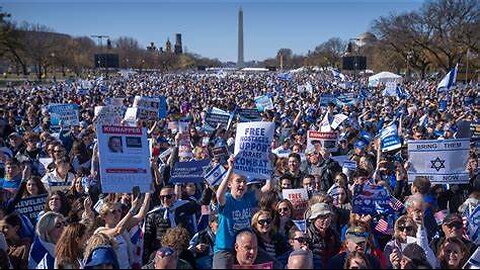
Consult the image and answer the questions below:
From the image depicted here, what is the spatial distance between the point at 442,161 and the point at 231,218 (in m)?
3.56

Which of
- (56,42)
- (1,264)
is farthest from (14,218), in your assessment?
(56,42)

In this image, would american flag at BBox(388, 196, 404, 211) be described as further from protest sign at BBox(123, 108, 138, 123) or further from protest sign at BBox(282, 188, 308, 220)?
protest sign at BBox(123, 108, 138, 123)

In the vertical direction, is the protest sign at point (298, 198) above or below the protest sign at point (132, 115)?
below

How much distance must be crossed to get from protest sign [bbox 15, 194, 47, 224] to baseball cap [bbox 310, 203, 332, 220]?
322 centimetres

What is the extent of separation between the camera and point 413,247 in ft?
16.7

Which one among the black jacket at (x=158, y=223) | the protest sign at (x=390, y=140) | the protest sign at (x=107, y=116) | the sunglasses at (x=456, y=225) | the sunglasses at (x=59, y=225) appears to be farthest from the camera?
the protest sign at (x=107, y=116)

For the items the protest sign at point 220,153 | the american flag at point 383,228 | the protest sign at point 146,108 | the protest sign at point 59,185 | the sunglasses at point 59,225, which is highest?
the protest sign at point 146,108

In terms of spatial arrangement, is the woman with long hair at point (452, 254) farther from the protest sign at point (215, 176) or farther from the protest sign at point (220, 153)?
the protest sign at point (220, 153)

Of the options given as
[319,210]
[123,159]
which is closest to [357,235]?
[319,210]

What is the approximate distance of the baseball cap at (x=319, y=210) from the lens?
5621 mm

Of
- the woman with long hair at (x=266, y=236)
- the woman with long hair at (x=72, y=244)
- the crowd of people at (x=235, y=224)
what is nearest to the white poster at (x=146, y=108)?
the crowd of people at (x=235, y=224)

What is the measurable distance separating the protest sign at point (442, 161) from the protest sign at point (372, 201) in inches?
50.1

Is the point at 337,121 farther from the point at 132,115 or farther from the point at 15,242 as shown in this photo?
the point at 15,242

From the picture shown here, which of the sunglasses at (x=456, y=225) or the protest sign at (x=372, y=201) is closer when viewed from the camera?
the sunglasses at (x=456, y=225)
